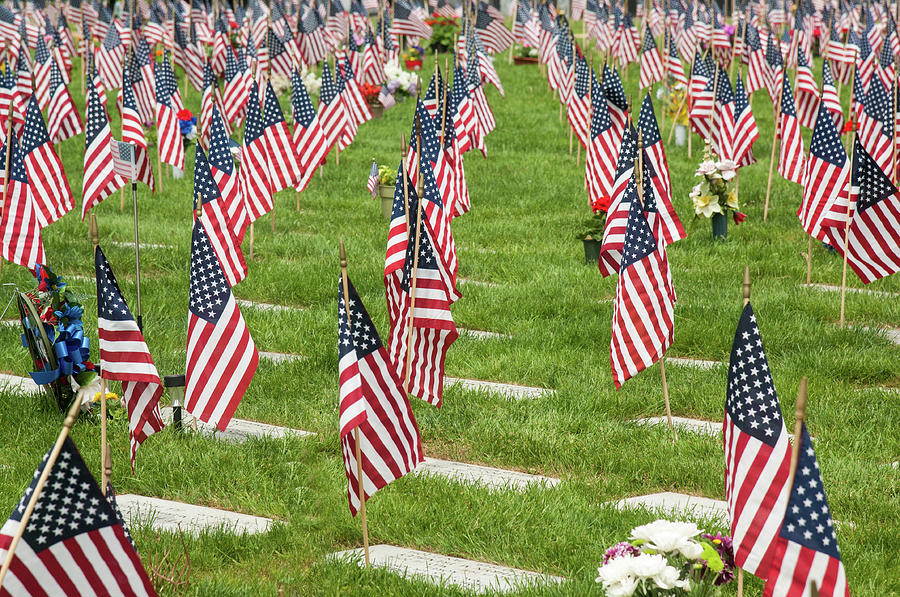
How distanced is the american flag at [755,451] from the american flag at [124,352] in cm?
298

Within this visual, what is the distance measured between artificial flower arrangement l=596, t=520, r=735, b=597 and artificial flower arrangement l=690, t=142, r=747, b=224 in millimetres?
8256

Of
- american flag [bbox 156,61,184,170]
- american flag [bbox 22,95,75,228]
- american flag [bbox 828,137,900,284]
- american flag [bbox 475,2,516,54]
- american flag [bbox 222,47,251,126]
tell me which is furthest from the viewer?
american flag [bbox 475,2,516,54]

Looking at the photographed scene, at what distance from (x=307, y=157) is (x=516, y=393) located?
6.55m

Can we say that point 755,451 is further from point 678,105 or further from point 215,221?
point 678,105

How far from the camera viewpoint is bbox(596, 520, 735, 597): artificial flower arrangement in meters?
4.09

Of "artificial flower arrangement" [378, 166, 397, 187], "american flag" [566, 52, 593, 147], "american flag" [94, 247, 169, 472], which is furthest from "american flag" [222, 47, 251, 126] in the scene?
"american flag" [94, 247, 169, 472]

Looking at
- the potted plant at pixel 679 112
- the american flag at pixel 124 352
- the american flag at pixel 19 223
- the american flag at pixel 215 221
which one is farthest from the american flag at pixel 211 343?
the potted plant at pixel 679 112

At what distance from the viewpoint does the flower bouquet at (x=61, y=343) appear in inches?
283

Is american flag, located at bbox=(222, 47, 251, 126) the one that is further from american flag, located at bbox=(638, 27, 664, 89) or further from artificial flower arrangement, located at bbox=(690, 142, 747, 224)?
artificial flower arrangement, located at bbox=(690, 142, 747, 224)

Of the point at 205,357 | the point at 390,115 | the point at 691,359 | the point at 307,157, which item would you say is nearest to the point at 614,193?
the point at 691,359

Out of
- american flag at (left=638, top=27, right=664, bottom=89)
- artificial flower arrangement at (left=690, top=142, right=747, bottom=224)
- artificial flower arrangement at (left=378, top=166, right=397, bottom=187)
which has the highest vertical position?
american flag at (left=638, top=27, right=664, bottom=89)

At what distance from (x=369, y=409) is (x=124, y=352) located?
4.42 ft

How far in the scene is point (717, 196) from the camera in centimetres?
1235

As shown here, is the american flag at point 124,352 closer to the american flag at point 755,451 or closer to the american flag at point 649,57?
the american flag at point 755,451
